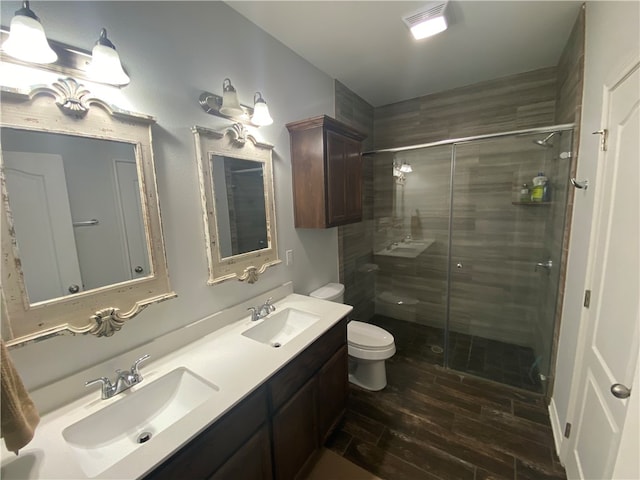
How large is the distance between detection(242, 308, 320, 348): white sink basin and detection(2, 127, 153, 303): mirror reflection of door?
2.46 feet

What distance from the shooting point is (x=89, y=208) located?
1.06 metres

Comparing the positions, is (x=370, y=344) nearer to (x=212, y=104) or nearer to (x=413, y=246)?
(x=413, y=246)

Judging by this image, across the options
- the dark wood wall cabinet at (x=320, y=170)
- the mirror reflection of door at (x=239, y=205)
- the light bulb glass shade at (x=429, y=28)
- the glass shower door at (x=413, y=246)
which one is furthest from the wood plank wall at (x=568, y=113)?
the mirror reflection of door at (x=239, y=205)

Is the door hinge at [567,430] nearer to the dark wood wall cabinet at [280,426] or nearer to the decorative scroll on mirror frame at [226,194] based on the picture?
the dark wood wall cabinet at [280,426]

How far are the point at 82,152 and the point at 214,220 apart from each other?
622 mm

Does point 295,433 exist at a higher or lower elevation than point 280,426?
lower

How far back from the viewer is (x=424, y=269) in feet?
10.2

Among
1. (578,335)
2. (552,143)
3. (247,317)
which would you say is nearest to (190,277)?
(247,317)

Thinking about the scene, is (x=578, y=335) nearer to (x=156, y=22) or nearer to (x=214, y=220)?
(x=214, y=220)

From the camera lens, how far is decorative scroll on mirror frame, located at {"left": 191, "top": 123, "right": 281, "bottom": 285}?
1462 millimetres

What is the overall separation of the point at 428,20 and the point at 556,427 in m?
2.74

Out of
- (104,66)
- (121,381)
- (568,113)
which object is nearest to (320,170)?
(104,66)

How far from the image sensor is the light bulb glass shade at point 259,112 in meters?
1.63

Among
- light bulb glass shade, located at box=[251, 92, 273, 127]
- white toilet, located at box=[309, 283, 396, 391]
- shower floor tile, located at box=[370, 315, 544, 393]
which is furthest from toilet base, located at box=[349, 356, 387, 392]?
light bulb glass shade, located at box=[251, 92, 273, 127]
